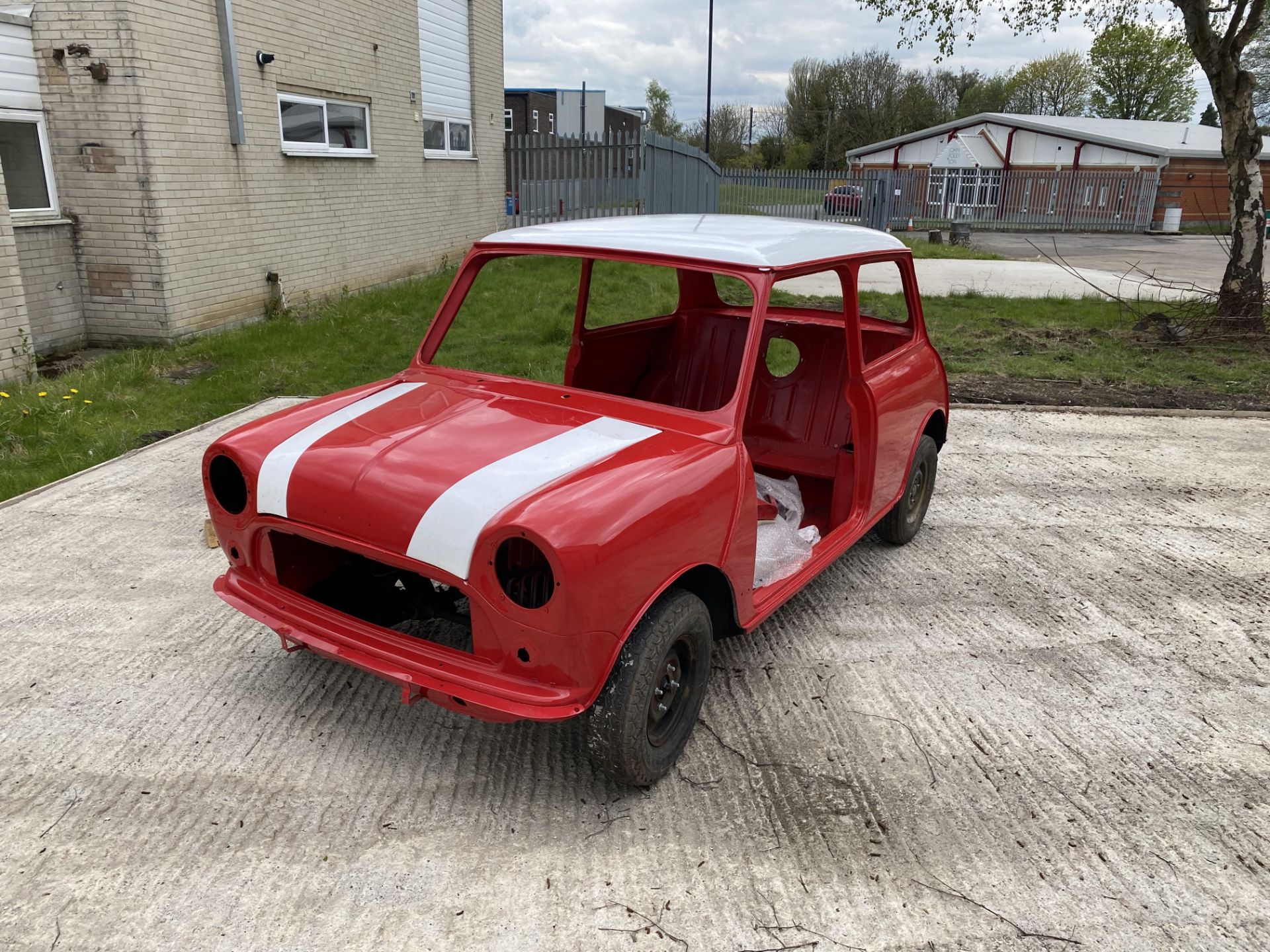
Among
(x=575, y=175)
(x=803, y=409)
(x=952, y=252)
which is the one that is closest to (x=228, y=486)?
(x=803, y=409)

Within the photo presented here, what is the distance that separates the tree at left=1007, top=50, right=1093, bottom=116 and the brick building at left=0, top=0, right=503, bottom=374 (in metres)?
61.3

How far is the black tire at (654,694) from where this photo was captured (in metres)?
2.49

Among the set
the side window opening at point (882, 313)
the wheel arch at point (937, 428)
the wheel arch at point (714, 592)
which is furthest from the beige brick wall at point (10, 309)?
the wheel arch at point (937, 428)

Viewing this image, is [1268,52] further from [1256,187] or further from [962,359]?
[962,359]

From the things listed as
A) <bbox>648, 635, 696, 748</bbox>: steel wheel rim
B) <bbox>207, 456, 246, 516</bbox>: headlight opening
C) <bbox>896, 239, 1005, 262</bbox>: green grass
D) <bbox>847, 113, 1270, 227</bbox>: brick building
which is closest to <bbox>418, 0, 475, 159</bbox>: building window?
<bbox>896, 239, 1005, 262</bbox>: green grass

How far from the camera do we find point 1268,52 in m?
43.8

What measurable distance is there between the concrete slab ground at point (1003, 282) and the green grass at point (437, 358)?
0.90 m

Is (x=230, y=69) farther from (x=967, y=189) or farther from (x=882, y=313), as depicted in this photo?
(x=967, y=189)

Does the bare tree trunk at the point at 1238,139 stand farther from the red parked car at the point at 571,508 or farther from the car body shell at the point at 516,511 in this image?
the car body shell at the point at 516,511

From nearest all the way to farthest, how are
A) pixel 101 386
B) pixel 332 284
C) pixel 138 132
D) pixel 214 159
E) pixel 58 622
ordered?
pixel 58 622 → pixel 101 386 → pixel 138 132 → pixel 214 159 → pixel 332 284

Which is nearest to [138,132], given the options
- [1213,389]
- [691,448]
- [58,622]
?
[58,622]

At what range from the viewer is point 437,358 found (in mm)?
3912

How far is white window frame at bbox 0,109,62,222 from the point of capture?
7488 millimetres

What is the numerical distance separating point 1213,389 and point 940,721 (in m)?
6.72
